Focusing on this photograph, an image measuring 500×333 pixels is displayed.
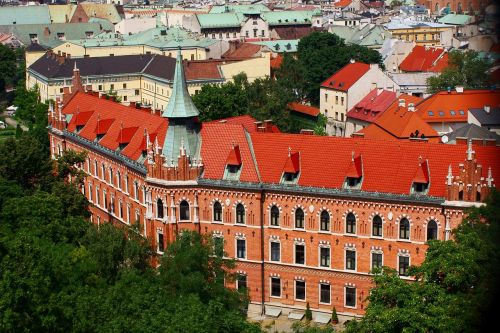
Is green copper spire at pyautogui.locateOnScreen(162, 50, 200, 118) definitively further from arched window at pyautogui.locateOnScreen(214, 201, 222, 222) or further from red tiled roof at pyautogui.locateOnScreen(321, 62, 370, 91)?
red tiled roof at pyautogui.locateOnScreen(321, 62, 370, 91)

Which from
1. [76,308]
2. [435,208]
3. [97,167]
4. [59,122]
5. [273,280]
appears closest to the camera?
[76,308]

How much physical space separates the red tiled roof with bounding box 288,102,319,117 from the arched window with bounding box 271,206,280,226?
59209 millimetres

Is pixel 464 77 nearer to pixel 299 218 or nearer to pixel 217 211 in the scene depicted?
pixel 299 218

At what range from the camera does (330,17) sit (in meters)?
193

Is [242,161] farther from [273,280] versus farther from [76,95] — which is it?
[76,95]

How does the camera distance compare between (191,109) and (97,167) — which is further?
(97,167)

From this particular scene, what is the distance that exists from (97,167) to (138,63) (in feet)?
191

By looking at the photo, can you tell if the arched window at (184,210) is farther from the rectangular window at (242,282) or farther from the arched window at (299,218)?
the arched window at (299,218)

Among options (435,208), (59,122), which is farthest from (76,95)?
(435,208)

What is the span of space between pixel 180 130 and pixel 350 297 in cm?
1536

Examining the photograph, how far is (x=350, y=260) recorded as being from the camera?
54969 mm

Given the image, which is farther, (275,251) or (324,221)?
(275,251)

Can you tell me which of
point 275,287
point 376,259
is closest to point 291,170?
point 376,259

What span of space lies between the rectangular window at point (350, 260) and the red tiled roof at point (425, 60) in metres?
68.8
